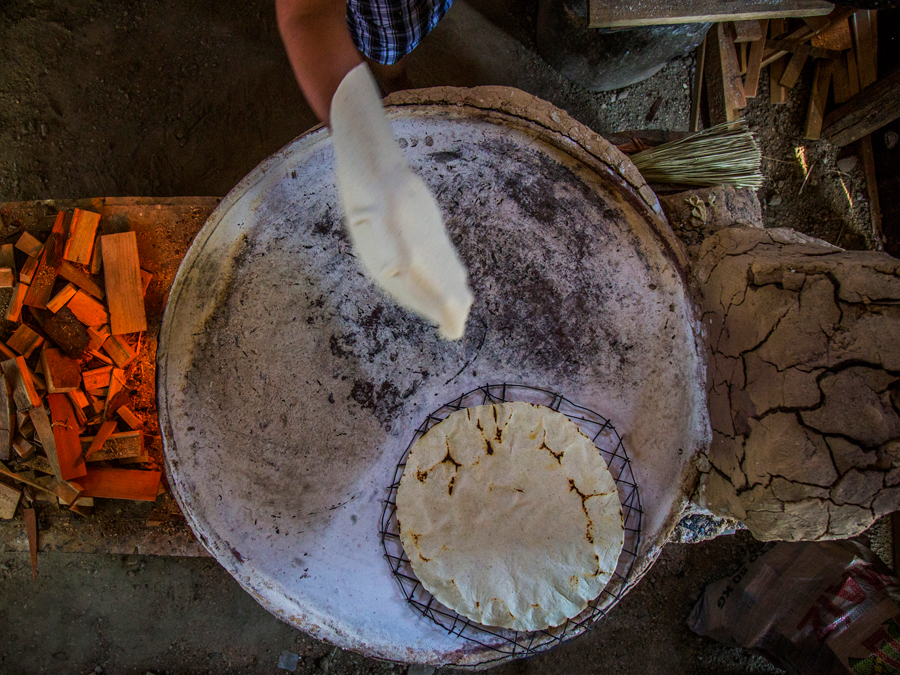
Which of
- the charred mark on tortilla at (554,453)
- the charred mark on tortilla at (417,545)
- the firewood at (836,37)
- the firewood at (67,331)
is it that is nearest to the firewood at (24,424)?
the firewood at (67,331)

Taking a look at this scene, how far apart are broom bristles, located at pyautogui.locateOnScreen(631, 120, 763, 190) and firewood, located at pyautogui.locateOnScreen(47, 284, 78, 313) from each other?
8.96 feet

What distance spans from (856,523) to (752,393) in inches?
16.9

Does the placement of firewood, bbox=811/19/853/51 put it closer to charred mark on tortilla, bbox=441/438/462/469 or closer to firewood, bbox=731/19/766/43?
firewood, bbox=731/19/766/43

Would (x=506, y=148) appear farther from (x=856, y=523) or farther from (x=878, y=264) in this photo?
(x=856, y=523)

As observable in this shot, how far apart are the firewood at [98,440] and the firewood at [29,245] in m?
0.89

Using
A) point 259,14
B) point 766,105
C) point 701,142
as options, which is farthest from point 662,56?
point 259,14

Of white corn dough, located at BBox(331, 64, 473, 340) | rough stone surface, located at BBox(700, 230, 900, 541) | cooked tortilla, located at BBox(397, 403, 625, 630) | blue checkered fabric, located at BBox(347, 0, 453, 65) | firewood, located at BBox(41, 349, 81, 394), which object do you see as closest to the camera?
white corn dough, located at BBox(331, 64, 473, 340)

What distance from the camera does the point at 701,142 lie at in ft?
7.41

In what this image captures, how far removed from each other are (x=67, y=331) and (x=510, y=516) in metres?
2.24

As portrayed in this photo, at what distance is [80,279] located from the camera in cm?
230

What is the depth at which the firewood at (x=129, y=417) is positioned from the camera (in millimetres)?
2391

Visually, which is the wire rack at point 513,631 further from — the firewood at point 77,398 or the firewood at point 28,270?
the firewood at point 28,270

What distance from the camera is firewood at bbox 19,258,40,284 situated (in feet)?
7.50

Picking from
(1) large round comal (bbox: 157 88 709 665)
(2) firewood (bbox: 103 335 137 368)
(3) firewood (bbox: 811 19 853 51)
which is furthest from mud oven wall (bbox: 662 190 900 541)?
(2) firewood (bbox: 103 335 137 368)
